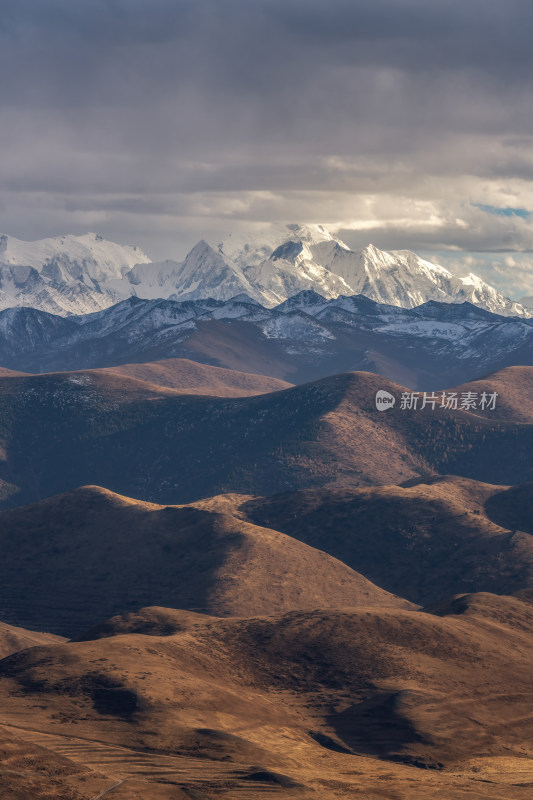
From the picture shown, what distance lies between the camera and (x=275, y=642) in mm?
144500

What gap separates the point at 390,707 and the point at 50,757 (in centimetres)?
4660

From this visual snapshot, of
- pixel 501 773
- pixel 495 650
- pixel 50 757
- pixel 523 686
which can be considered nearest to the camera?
pixel 50 757

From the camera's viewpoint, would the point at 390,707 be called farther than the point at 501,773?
Yes

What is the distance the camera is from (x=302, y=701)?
5128 inches

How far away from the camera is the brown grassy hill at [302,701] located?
9781cm

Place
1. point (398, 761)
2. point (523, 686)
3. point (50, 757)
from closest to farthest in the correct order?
point (50, 757) < point (398, 761) < point (523, 686)

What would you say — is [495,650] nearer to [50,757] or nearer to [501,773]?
[501,773]

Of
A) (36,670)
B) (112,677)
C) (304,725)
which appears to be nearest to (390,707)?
(304,725)

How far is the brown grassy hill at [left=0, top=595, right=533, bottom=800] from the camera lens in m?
97.8

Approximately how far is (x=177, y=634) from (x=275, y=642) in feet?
41.7

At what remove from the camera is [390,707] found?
406 feet

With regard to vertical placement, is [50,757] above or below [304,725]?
above

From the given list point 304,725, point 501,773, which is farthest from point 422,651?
point 501,773

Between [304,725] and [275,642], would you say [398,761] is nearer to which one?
[304,725]
